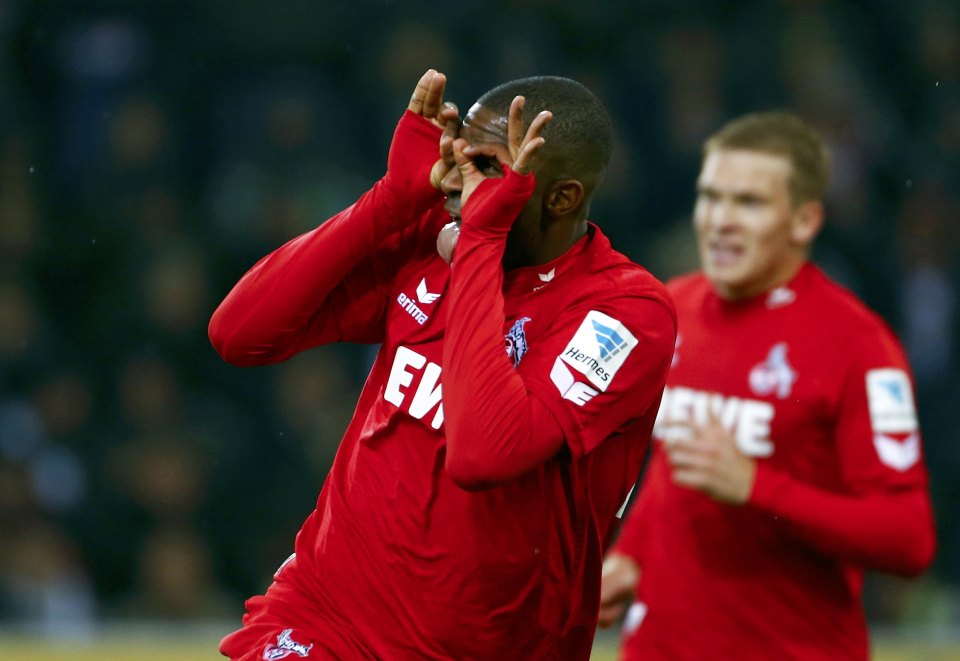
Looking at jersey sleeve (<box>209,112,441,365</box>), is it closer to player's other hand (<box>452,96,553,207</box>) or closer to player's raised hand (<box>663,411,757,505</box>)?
player's other hand (<box>452,96,553,207</box>)

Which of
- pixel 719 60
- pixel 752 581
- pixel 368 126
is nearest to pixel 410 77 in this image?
pixel 368 126

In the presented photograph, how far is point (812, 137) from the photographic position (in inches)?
170

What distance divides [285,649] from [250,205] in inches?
206

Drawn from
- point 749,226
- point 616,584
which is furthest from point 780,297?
point 616,584

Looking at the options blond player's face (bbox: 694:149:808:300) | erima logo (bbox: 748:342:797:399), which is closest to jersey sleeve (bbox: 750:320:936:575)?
erima logo (bbox: 748:342:797:399)

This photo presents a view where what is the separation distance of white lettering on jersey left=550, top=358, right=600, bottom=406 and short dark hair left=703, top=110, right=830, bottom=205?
5.63 feet

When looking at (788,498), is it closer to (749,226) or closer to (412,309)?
(749,226)

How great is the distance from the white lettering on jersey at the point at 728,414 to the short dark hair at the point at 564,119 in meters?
1.29

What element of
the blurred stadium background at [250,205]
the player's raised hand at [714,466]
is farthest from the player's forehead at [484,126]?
the blurred stadium background at [250,205]

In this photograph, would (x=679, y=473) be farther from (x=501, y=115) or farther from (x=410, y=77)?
(x=410, y=77)

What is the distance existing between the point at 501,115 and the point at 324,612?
1006mm

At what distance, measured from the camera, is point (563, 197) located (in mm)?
2803

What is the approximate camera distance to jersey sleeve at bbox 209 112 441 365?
2885 mm

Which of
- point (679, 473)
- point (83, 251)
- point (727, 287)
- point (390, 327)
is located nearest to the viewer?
point (390, 327)
